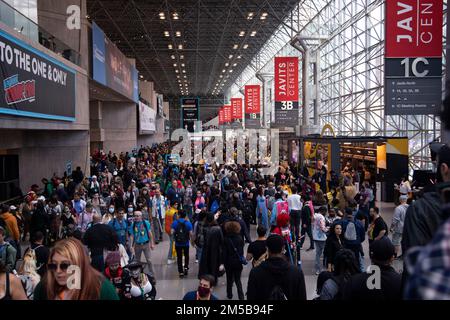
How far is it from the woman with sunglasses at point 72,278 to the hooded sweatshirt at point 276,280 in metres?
1.87

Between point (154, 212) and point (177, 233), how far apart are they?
11.5 feet

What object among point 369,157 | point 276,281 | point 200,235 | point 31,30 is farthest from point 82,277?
point 369,157

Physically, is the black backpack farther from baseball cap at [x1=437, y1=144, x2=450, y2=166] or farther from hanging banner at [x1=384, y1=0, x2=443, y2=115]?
baseball cap at [x1=437, y1=144, x2=450, y2=166]

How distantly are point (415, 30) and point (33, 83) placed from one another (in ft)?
33.9

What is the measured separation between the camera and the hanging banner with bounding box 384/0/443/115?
1095 centimetres

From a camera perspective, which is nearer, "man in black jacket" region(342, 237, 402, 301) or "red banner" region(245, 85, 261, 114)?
"man in black jacket" region(342, 237, 402, 301)

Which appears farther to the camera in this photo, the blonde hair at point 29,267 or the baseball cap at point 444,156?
the blonde hair at point 29,267

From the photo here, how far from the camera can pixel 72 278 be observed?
2.48 m

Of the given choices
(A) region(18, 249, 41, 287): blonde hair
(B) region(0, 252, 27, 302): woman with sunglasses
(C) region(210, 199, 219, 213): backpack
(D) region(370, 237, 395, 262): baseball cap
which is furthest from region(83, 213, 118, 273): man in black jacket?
(C) region(210, 199, 219, 213): backpack

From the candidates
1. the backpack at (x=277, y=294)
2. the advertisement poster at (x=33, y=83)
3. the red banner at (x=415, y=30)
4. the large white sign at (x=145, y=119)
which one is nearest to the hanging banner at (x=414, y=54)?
the red banner at (x=415, y=30)

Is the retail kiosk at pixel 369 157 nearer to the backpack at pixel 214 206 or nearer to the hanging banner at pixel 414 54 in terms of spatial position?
the hanging banner at pixel 414 54

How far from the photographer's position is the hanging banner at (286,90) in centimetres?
2897

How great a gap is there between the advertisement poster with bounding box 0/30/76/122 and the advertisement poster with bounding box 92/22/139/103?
3.34m
